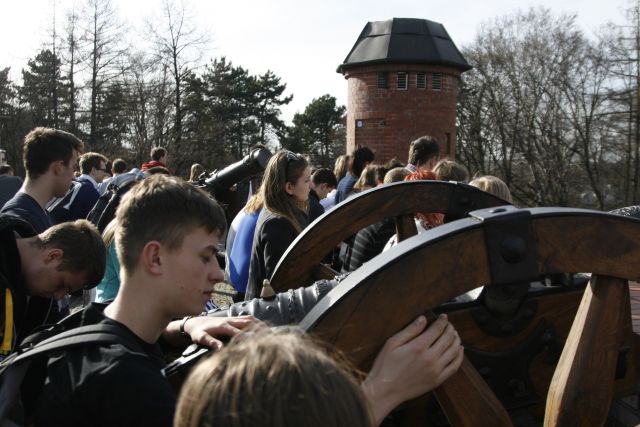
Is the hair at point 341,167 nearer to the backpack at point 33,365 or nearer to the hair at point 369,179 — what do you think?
the hair at point 369,179

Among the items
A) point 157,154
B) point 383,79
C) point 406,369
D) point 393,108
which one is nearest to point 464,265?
point 406,369

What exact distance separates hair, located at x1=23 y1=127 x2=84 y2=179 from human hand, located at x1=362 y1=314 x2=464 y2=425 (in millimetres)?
2666

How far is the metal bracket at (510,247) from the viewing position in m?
1.23

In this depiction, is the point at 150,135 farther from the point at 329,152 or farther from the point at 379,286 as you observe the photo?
the point at 379,286

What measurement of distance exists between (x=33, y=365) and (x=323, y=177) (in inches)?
232

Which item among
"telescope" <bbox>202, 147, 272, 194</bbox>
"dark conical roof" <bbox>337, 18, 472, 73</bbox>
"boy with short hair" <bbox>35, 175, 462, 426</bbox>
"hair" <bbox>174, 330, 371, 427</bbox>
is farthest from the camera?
"dark conical roof" <bbox>337, 18, 472, 73</bbox>

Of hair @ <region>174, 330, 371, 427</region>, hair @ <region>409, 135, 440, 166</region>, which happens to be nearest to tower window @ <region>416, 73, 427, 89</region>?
hair @ <region>409, 135, 440, 166</region>

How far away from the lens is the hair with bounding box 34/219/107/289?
7.06 feet

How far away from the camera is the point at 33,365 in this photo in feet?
4.35

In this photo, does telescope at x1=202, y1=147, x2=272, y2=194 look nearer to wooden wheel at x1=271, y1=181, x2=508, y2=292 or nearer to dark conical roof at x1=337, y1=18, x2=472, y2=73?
wooden wheel at x1=271, y1=181, x2=508, y2=292

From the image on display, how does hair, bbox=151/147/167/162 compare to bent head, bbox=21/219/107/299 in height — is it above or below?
above

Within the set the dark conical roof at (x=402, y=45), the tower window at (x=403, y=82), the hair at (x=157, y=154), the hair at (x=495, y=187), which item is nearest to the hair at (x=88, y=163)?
the hair at (x=157, y=154)

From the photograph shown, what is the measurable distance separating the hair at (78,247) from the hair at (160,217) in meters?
0.70

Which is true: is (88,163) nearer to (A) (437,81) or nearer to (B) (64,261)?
(B) (64,261)
